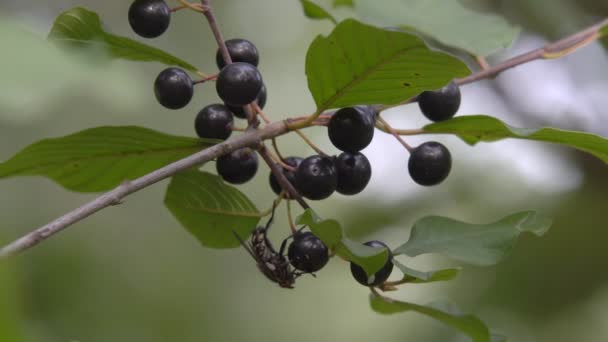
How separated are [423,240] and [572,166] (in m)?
2.19

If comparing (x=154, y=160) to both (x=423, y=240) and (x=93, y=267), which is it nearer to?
(x=423, y=240)

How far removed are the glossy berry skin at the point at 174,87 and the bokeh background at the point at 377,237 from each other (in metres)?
1.30

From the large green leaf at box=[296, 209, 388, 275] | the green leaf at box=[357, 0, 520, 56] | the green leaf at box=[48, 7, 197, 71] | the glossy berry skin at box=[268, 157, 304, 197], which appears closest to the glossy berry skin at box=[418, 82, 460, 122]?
the green leaf at box=[357, 0, 520, 56]

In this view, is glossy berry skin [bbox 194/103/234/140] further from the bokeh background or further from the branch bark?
the bokeh background

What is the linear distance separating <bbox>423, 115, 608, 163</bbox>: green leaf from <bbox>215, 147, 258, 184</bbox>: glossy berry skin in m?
0.28

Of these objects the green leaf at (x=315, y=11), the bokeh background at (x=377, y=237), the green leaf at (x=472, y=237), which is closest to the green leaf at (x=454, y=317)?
the green leaf at (x=472, y=237)

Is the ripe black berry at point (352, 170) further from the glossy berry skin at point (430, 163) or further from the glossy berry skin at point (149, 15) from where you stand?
the glossy berry skin at point (149, 15)

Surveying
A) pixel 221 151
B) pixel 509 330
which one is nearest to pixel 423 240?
pixel 221 151

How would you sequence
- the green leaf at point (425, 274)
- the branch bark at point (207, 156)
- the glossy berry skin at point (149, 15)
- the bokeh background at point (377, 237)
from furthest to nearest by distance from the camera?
1. the bokeh background at point (377, 237)
2. the glossy berry skin at point (149, 15)
3. the green leaf at point (425, 274)
4. the branch bark at point (207, 156)

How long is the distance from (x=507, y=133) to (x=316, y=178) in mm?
306

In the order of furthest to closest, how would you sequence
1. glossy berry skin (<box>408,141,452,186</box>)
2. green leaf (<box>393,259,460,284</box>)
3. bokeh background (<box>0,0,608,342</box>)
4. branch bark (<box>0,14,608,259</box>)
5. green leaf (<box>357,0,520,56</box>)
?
bokeh background (<box>0,0,608,342</box>)
green leaf (<box>357,0,520,56</box>)
glossy berry skin (<box>408,141,452,186</box>)
green leaf (<box>393,259,460,284</box>)
branch bark (<box>0,14,608,259</box>)

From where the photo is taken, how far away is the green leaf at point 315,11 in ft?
4.56

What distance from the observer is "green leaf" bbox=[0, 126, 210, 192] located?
106 centimetres

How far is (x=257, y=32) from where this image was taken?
15.3 ft
